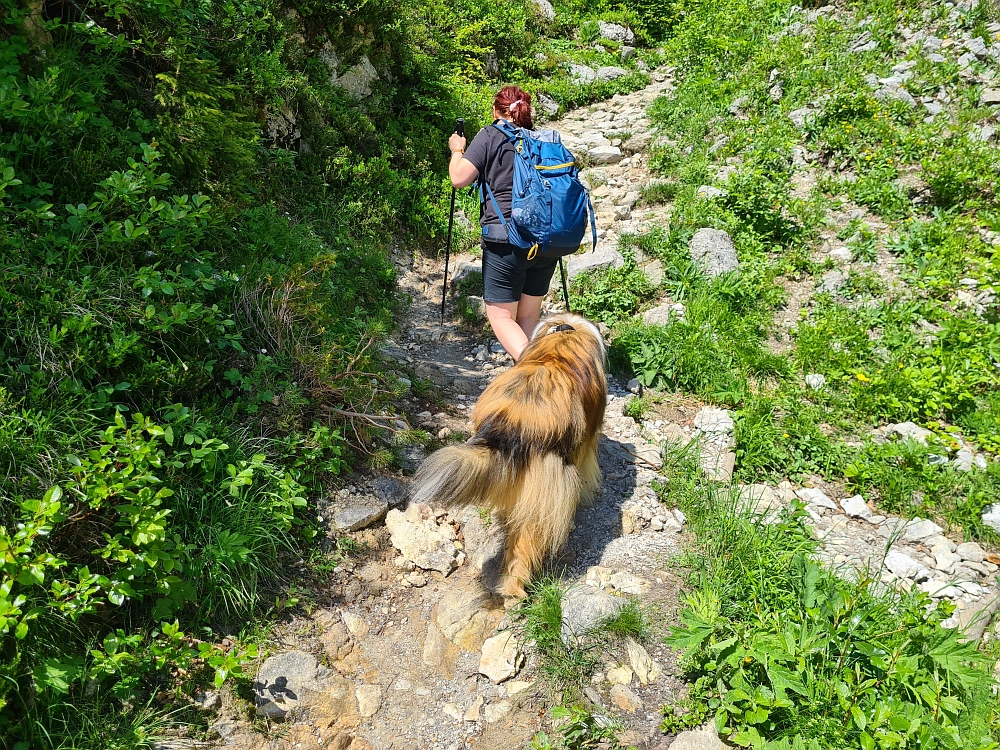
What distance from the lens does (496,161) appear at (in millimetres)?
4102

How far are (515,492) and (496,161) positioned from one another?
2.21 metres

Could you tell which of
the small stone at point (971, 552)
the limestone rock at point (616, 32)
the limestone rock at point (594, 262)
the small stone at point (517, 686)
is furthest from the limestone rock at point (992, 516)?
the limestone rock at point (616, 32)

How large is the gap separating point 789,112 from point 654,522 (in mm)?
6406

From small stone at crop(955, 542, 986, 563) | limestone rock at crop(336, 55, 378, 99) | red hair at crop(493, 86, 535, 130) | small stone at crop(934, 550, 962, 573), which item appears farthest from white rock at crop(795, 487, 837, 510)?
limestone rock at crop(336, 55, 378, 99)

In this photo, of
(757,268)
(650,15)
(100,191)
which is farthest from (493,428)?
(650,15)

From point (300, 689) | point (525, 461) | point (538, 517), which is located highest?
point (525, 461)

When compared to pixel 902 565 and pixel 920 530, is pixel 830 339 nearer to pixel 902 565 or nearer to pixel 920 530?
pixel 920 530

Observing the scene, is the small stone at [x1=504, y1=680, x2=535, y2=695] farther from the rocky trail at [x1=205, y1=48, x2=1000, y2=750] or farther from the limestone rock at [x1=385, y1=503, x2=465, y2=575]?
the limestone rock at [x1=385, y1=503, x2=465, y2=575]

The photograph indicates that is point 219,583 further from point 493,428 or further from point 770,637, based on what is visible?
point 770,637

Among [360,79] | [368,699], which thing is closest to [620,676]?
[368,699]

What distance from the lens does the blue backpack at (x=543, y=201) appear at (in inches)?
154

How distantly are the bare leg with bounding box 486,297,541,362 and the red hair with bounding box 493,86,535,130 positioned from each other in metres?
1.23

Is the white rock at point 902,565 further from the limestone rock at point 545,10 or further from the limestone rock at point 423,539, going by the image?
the limestone rock at point 545,10

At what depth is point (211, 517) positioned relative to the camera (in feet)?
10.5
